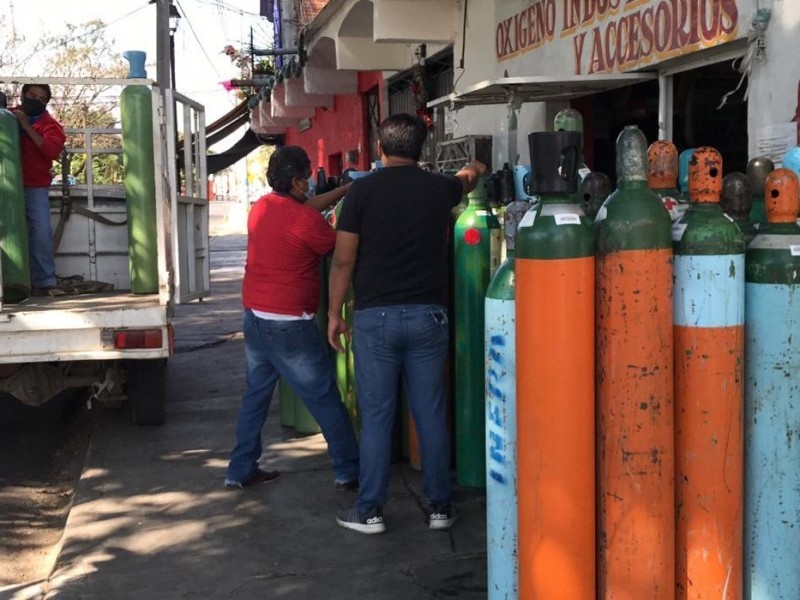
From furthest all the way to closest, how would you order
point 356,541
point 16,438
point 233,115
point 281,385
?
point 233,115, point 16,438, point 281,385, point 356,541

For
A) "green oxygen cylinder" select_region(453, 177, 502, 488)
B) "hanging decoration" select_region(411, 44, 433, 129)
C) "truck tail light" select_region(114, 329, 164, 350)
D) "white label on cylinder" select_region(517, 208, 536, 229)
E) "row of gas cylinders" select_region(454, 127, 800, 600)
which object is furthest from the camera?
"hanging decoration" select_region(411, 44, 433, 129)

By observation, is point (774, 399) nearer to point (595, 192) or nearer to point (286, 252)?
point (595, 192)

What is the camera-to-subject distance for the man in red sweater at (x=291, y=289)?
453 centimetres

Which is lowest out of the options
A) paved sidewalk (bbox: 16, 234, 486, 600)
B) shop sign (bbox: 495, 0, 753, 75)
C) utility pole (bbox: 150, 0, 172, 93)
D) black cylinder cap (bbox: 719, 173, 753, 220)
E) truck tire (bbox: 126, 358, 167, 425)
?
paved sidewalk (bbox: 16, 234, 486, 600)

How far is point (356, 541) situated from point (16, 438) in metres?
3.67

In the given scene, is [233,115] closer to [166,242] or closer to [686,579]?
[166,242]

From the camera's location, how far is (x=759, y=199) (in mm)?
3326

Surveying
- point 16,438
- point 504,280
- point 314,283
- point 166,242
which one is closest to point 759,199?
point 504,280

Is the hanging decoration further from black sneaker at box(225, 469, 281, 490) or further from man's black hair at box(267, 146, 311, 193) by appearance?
black sneaker at box(225, 469, 281, 490)

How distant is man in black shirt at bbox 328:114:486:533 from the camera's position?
4.02 meters

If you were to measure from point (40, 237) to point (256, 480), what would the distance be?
2503 mm

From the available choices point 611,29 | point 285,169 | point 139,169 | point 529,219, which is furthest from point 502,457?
point 611,29

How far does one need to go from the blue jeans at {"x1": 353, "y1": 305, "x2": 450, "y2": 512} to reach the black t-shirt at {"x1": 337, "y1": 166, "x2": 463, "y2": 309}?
78 millimetres

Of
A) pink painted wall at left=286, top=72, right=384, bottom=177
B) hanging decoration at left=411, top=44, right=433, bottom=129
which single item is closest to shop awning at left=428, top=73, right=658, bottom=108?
hanging decoration at left=411, top=44, right=433, bottom=129
